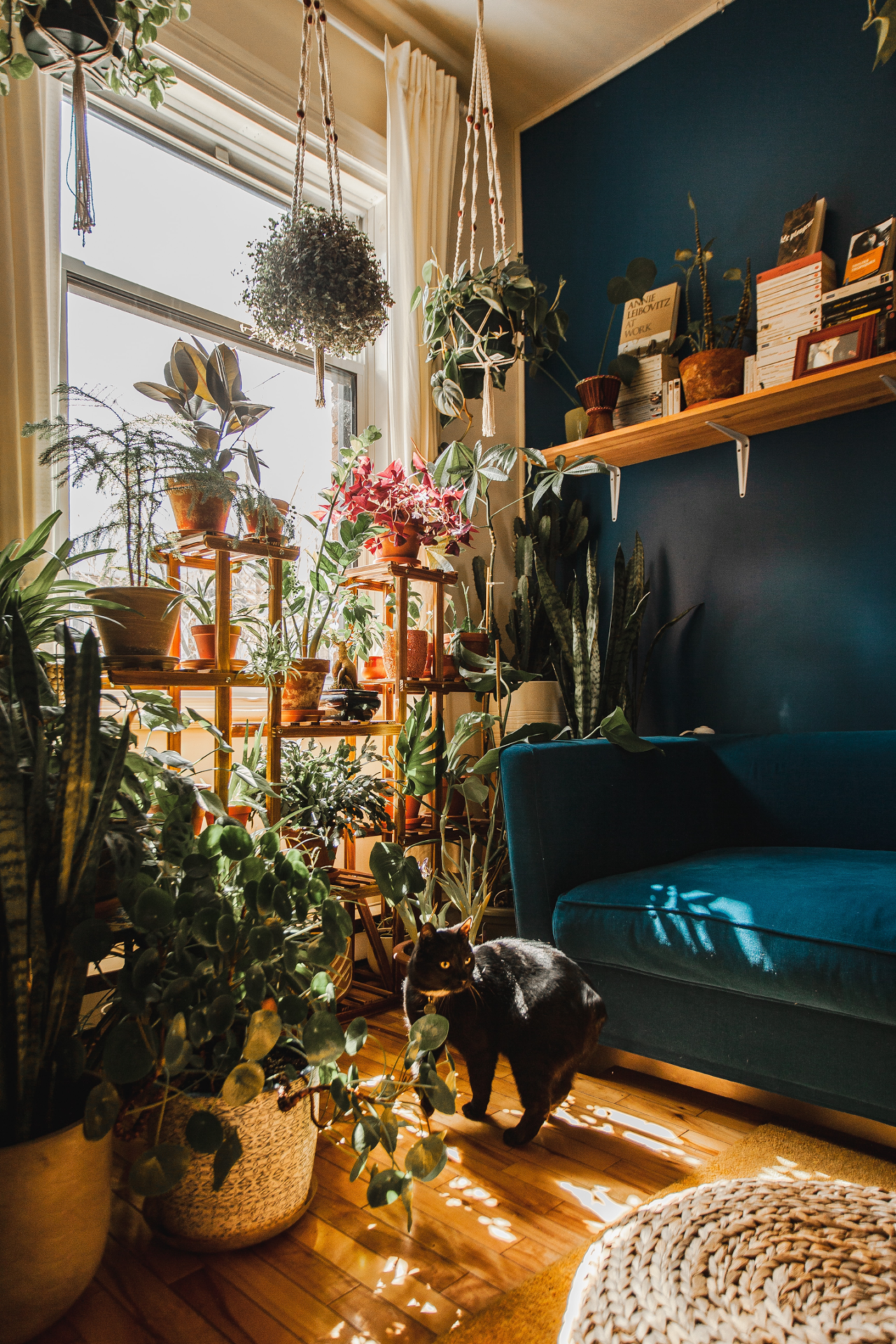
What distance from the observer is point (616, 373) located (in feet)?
9.49

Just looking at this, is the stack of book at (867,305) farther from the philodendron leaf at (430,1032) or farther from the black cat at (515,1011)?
the philodendron leaf at (430,1032)

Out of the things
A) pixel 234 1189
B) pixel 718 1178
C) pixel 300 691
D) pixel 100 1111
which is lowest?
pixel 718 1178

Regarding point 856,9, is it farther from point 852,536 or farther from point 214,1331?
point 214,1331

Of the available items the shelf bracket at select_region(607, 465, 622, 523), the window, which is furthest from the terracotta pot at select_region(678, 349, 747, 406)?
the window

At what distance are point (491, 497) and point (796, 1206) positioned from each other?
110 inches

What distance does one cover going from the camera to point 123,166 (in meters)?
2.51

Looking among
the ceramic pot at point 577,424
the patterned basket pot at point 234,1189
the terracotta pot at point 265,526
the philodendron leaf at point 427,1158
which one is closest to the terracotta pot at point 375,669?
the terracotta pot at point 265,526

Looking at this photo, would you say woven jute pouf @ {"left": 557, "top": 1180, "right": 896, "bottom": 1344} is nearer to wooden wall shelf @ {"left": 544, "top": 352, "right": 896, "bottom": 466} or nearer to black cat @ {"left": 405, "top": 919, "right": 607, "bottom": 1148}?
black cat @ {"left": 405, "top": 919, "right": 607, "bottom": 1148}

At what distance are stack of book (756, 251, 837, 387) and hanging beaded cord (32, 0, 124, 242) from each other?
1.88 m

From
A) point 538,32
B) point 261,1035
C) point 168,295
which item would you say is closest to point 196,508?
point 168,295

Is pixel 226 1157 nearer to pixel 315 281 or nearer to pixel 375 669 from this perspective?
pixel 375 669

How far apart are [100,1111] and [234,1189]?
0.33 m

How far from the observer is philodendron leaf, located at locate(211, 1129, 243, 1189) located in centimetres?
104

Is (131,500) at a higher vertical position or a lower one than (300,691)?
higher
